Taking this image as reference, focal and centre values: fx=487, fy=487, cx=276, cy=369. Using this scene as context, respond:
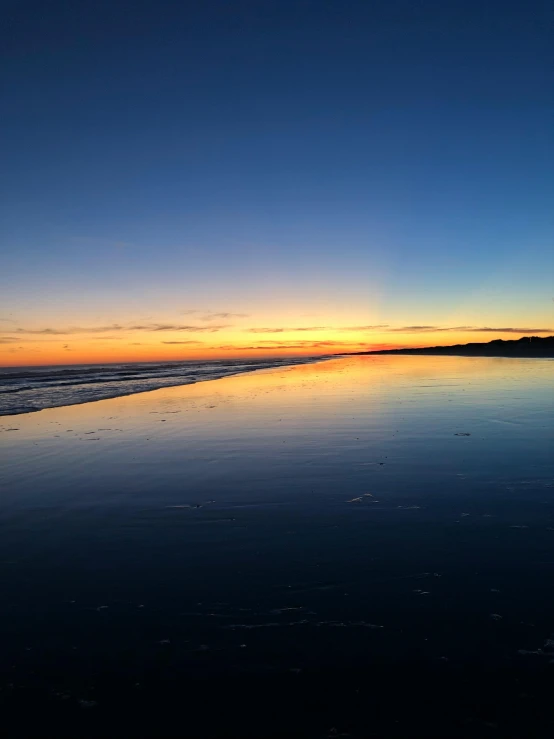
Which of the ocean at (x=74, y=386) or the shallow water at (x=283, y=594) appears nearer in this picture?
the shallow water at (x=283, y=594)

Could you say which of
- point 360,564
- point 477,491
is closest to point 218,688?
point 360,564

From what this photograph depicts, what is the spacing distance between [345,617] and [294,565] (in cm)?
112

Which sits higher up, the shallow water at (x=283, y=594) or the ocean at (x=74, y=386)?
the ocean at (x=74, y=386)

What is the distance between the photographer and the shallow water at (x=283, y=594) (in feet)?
10.3

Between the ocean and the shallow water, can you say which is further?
the ocean

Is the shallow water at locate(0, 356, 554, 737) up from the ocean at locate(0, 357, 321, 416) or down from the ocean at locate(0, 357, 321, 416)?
down

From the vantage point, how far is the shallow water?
312 centimetres

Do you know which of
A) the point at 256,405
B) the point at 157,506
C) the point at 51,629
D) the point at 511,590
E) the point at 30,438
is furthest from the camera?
the point at 256,405

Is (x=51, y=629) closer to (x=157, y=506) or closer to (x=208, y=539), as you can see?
(x=208, y=539)

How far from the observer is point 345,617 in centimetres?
407

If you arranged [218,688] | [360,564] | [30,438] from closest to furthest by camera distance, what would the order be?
[218,688]
[360,564]
[30,438]

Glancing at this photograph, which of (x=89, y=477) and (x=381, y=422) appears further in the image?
(x=381, y=422)

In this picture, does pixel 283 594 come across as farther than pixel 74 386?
No

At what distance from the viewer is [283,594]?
4512 mm
